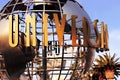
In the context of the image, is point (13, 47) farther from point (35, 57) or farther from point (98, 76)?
point (98, 76)

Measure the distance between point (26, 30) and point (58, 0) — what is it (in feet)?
5.17

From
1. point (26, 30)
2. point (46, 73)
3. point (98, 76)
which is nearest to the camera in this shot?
point (26, 30)

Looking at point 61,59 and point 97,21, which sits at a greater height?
point 97,21

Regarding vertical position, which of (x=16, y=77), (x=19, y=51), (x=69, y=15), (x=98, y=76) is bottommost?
(x=98, y=76)

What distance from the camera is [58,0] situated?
12773 mm

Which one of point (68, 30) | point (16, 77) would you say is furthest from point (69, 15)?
point (16, 77)

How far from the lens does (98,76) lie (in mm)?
40344

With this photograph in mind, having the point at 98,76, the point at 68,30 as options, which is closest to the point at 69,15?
the point at 68,30

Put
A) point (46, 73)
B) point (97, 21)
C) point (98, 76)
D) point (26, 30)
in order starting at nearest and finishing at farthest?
1. point (26, 30)
2. point (46, 73)
3. point (97, 21)
4. point (98, 76)

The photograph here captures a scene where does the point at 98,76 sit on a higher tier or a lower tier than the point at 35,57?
lower

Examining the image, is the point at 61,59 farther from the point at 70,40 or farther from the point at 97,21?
the point at 97,21

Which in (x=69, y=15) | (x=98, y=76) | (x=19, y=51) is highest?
(x=69, y=15)

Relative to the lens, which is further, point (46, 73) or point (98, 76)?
point (98, 76)

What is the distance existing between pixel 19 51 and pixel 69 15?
1719 millimetres
